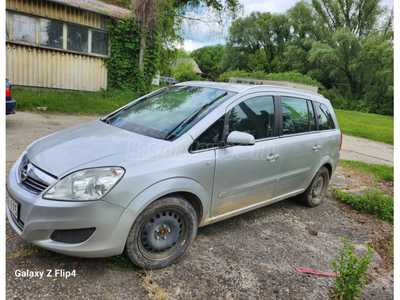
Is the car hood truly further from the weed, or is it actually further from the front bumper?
the weed

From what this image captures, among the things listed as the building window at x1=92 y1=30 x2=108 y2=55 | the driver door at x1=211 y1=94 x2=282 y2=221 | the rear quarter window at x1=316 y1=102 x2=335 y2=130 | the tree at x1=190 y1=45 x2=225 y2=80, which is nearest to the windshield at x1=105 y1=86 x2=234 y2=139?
the driver door at x1=211 y1=94 x2=282 y2=221

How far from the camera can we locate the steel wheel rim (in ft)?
9.10

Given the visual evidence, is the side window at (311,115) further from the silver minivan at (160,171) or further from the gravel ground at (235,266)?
the gravel ground at (235,266)

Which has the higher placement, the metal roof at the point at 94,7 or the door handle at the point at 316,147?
the metal roof at the point at 94,7

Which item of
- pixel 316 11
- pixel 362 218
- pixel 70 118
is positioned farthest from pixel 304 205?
pixel 316 11

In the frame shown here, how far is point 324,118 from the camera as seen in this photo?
4.91 meters

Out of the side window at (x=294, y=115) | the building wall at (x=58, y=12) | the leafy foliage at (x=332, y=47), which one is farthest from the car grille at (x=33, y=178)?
the leafy foliage at (x=332, y=47)

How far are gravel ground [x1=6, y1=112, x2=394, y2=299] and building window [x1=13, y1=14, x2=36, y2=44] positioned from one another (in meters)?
10.3

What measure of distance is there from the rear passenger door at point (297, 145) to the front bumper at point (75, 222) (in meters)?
2.26

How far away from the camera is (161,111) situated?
11.8ft

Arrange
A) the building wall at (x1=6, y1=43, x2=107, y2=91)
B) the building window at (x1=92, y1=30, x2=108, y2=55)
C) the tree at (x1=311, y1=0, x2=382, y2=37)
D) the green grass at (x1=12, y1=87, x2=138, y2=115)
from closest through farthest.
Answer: the green grass at (x1=12, y1=87, x2=138, y2=115) → the building wall at (x1=6, y1=43, x2=107, y2=91) → the building window at (x1=92, y1=30, x2=108, y2=55) → the tree at (x1=311, y1=0, x2=382, y2=37)

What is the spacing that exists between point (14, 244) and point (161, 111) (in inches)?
78.5

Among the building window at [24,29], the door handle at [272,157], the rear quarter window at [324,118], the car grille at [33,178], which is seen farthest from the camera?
the building window at [24,29]

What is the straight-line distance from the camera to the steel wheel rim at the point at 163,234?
2.77m
